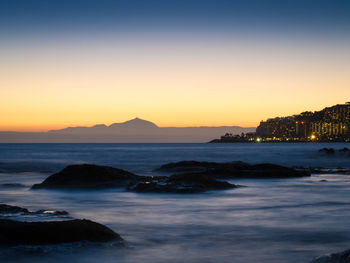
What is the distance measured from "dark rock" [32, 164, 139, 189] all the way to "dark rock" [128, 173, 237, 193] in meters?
1.97

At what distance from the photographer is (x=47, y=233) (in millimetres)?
7750

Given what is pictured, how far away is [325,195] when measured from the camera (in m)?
17.4

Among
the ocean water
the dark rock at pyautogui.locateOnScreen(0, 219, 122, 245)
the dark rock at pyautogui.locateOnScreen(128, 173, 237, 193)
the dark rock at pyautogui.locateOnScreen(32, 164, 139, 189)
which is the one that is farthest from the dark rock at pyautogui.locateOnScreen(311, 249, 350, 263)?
the dark rock at pyautogui.locateOnScreen(32, 164, 139, 189)

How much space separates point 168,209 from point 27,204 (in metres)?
5.14

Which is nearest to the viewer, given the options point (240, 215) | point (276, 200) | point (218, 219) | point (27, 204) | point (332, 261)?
point (332, 261)

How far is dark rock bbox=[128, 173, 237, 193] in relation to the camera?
17031 mm

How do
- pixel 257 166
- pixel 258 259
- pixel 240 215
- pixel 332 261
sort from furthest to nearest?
1. pixel 257 166
2. pixel 240 215
3. pixel 258 259
4. pixel 332 261

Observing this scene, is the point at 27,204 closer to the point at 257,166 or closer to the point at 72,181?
the point at 72,181

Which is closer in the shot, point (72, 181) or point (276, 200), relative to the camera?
point (276, 200)

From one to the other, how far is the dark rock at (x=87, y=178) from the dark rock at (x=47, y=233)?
11.4 m

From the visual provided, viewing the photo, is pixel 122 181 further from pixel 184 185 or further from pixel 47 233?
pixel 47 233

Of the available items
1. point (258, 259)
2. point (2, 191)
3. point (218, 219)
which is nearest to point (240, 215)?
point (218, 219)

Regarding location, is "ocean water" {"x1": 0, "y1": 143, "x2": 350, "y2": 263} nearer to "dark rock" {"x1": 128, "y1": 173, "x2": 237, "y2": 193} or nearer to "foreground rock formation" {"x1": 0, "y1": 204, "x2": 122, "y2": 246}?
"foreground rock formation" {"x1": 0, "y1": 204, "x2": 122, "y2": 246}

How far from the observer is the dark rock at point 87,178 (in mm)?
19391
